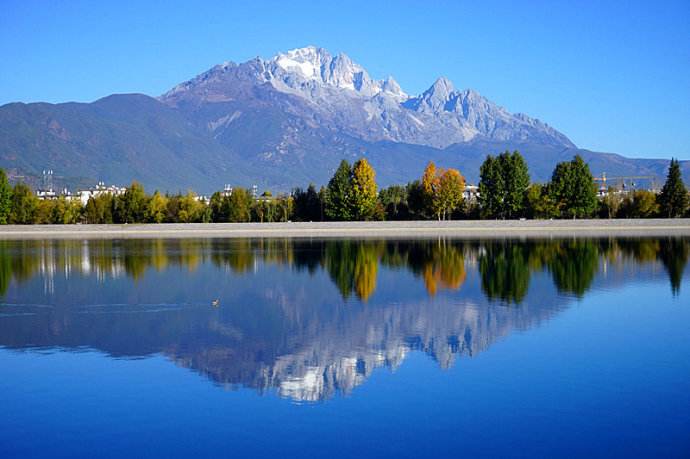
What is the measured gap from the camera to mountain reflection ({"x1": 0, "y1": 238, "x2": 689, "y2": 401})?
1627cm

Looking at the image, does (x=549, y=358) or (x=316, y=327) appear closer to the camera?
(x=549, y=358)

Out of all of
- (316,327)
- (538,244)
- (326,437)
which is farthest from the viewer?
(538,244)

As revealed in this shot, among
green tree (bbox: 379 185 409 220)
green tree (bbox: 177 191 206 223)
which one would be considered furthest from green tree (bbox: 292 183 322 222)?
green tree (bbox: 177 191 206 223)

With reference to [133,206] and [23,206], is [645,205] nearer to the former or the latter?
[133,206]

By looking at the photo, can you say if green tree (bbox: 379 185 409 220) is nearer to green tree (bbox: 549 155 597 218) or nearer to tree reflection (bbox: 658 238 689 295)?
green tree (bbox: 549 155 597 218)

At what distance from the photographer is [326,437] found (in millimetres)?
11109

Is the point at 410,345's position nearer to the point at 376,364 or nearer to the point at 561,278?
the point at 376,364

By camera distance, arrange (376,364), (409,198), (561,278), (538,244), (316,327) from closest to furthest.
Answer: (376,364) → (316,327) → (561,278) → (538,244) → (409,198)

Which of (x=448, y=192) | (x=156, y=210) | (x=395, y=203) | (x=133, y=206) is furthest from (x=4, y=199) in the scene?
(x=448, y=192)

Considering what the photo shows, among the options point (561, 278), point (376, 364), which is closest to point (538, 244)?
point (561, 278)

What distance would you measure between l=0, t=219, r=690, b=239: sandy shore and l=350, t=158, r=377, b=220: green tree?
2.63m

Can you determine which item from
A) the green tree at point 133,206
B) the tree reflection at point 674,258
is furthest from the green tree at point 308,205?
the tree reflection at point 674,258

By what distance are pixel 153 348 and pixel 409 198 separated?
66942 mm

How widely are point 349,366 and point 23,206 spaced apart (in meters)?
80.4
